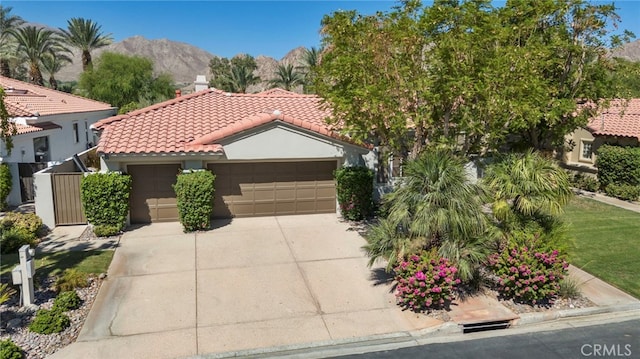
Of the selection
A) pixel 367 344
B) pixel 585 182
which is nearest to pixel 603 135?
pixel 585 182

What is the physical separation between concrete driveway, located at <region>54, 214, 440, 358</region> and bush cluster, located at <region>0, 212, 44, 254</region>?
2.49 meters

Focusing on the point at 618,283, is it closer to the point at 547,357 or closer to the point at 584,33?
the point at 547,357

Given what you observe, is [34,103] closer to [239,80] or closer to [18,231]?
[18,231]

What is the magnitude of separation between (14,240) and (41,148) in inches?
480

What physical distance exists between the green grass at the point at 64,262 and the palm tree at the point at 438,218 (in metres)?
6.83

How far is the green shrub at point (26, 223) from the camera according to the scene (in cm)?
1355

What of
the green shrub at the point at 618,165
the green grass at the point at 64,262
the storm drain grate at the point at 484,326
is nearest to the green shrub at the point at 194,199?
the green grass at the point at 64,262

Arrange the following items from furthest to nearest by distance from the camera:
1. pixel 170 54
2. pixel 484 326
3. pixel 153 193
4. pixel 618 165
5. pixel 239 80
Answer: pixel 170 54 < pixel 239 80 < pixel 618 165 < pixel 153 193 < pixel 484 326

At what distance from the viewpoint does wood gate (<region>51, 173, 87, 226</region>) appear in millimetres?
14752

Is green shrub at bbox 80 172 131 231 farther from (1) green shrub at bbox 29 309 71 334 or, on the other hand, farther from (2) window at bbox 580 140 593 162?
(2) window at bbox 580 140 593 162

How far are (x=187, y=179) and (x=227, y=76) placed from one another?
135 ft

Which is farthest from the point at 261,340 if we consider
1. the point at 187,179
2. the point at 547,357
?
the point at 187,179

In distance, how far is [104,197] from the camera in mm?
14164

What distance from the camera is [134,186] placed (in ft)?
50.0
